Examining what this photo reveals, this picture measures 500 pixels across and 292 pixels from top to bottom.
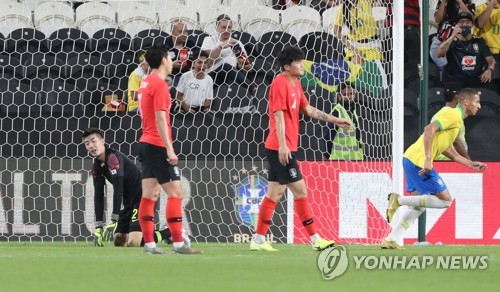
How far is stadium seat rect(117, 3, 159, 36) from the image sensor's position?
15.9m

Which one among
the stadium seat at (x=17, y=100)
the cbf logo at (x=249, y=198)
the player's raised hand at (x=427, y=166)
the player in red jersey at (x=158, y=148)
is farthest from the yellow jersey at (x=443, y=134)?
the stadium seat at (x=17, y=100)

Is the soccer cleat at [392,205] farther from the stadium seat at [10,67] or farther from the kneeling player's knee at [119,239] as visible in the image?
the stadium seat at [10,67]

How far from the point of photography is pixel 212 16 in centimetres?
1611

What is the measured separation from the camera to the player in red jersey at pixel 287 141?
10062 mm

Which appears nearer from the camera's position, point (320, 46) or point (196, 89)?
point (196, 89)

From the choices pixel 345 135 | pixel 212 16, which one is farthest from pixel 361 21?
pixel 212 16

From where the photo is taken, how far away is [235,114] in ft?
43.1

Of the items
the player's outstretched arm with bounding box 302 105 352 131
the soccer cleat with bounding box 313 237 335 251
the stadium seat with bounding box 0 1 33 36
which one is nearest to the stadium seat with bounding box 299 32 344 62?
the player's outstretched arm with bounding box 302 105 352 131

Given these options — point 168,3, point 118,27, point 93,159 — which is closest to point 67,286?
point 93,159

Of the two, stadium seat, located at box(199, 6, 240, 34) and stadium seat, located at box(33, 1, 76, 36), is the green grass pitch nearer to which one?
stadium seat, located at box(199, 6, 240, 34)

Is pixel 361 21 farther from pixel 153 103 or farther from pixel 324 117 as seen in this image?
pixel 153 103

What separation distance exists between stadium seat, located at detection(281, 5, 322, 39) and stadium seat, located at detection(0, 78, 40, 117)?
3686 mm

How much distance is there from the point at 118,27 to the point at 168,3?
130 cm

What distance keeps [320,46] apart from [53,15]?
14.5 ft
